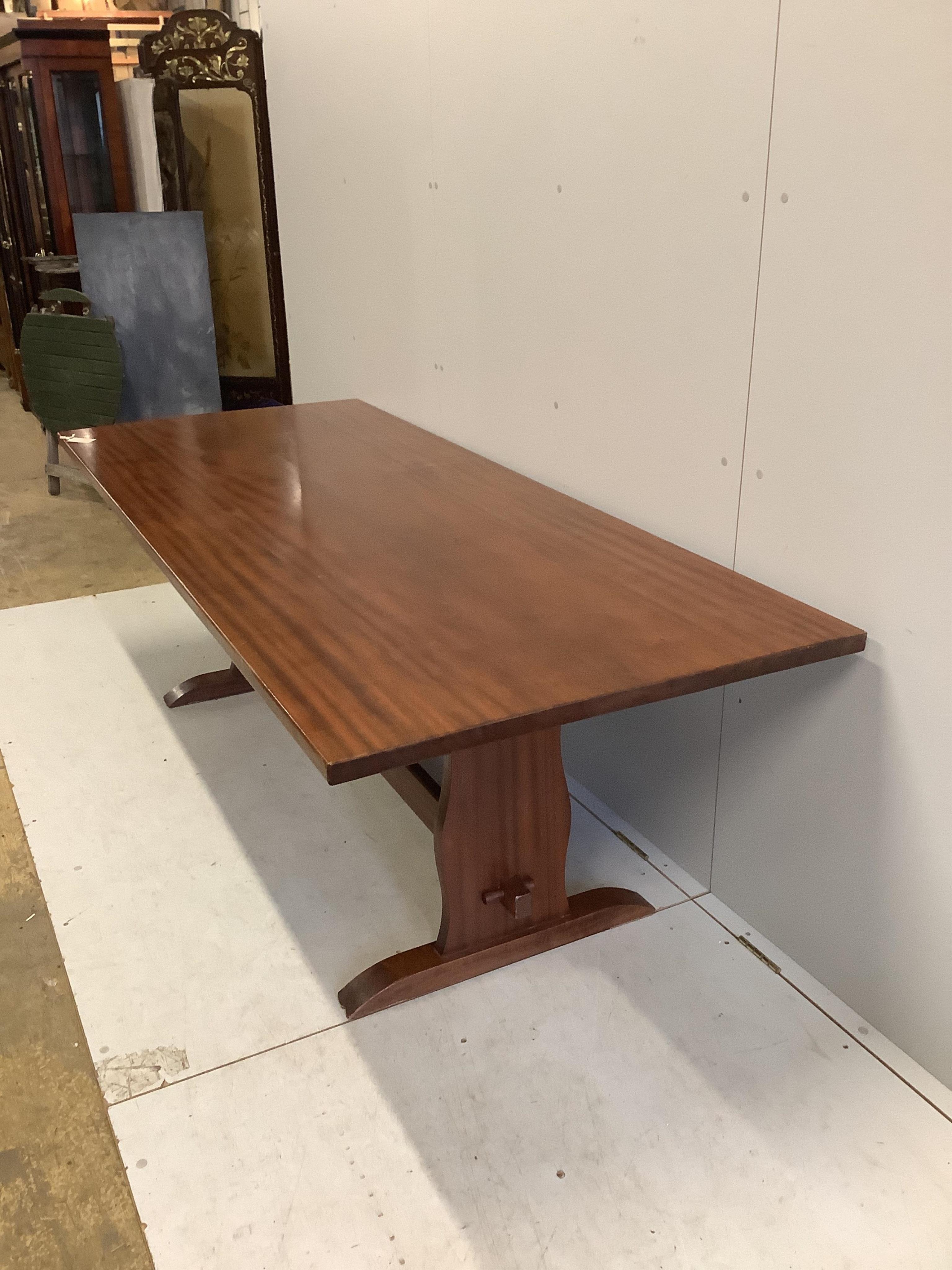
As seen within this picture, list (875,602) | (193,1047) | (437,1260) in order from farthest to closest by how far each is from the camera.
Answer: (193,1047) → (875,602) → (437,1260)

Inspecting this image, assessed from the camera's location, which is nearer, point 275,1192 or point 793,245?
point 275,1192

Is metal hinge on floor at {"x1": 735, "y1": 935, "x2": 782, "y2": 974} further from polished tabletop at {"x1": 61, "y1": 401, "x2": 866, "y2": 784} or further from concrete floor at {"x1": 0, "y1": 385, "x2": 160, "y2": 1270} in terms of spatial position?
concrete floor at {"x1": 0, "y1": 385, "x2": 160, "y2": 1270}

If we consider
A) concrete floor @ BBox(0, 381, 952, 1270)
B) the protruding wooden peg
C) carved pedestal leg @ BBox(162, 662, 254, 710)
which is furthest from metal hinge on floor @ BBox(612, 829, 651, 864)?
carved pedestal leg @ BBox(162, 662, 254, 710)

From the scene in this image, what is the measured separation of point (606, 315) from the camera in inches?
76.2

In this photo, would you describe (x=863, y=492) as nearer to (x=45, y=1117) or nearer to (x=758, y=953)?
(x=758, y=953)

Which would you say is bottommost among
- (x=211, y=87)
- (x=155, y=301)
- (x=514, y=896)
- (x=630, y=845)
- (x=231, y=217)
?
(x=630, y=845)

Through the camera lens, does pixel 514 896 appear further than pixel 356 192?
No

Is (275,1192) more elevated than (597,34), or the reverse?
(597,34)

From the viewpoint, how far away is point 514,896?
1.74 meters

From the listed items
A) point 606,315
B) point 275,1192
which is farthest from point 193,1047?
point 606,315

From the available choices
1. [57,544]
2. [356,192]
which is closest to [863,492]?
[356,192]

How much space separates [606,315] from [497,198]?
0.46 meters

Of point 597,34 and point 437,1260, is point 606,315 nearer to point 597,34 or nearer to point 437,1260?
point 597,34

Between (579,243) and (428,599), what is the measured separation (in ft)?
2.64
